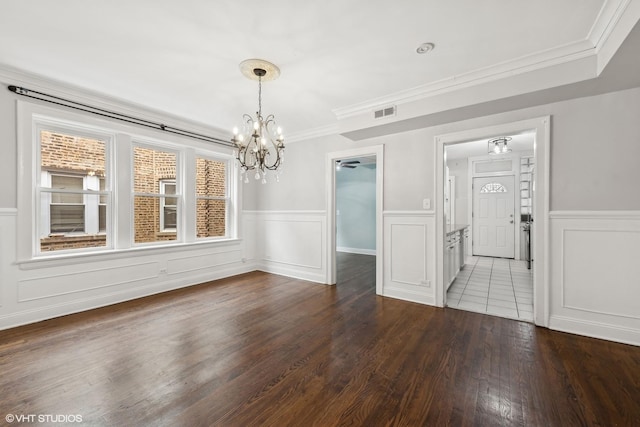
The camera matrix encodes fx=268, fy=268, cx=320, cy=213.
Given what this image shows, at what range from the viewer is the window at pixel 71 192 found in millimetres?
3264

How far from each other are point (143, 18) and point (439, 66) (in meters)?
2.68

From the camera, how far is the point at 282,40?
2.34 meters

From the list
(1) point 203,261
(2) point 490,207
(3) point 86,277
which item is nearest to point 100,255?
(3) point 86,277

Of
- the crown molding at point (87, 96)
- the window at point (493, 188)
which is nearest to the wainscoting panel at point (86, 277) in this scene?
the crown molding at point (87, 96)

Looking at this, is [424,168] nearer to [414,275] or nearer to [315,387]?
[414,275]

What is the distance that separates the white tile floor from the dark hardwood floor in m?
0.37

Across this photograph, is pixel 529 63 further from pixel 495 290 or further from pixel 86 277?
pixel 86 277

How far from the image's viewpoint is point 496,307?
346cm

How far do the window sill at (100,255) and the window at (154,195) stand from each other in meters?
0.23

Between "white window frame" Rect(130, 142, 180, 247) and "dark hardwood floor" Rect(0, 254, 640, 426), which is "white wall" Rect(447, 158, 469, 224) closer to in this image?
"dark hardwood floor" Rect(0, 254, 640, 426)

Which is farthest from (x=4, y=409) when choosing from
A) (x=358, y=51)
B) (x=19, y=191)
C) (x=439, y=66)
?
(x=439, y=66)

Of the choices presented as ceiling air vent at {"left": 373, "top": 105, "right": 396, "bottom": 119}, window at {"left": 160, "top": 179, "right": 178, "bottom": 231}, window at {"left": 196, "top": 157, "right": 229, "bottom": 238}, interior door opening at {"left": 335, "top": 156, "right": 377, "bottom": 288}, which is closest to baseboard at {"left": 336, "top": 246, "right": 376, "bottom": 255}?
interior door opening at {"left": 335, "top": 156, "right": 377, "bottom": 288}

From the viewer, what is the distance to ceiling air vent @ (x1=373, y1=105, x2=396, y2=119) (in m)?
3.45

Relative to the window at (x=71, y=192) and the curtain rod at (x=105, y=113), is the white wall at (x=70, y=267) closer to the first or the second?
the curtain rod at (x=105, y=113)
